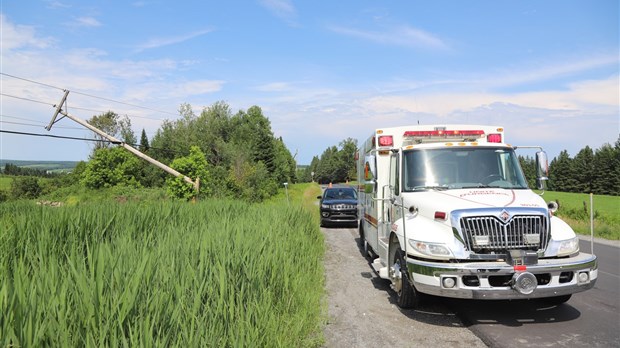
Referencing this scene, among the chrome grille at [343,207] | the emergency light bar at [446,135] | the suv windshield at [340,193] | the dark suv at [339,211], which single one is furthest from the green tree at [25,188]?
the emergency light bar at [446,135]

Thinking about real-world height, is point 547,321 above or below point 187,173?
below

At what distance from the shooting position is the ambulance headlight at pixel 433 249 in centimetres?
553

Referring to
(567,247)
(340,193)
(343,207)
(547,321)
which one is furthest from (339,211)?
(567,247)

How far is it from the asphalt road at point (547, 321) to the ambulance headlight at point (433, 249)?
1073 millimetres

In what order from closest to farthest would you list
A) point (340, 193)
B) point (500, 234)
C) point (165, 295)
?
point (165, 295)
point (500, 234)
point (340, 193)

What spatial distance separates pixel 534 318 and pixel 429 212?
2064 millimetres

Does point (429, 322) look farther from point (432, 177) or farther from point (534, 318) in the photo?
point (432, 177)

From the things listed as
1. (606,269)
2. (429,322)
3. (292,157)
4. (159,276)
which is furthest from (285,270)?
(292,157)

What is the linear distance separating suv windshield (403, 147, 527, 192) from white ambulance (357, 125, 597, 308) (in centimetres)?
2

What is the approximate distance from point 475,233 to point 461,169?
1.72 metres

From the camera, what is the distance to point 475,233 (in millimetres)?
5516

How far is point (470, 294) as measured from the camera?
5375 mm

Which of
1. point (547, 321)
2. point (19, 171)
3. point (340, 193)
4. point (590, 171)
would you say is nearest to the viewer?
point (547, 321)

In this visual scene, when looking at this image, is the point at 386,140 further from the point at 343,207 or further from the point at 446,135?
the point at 343,207
